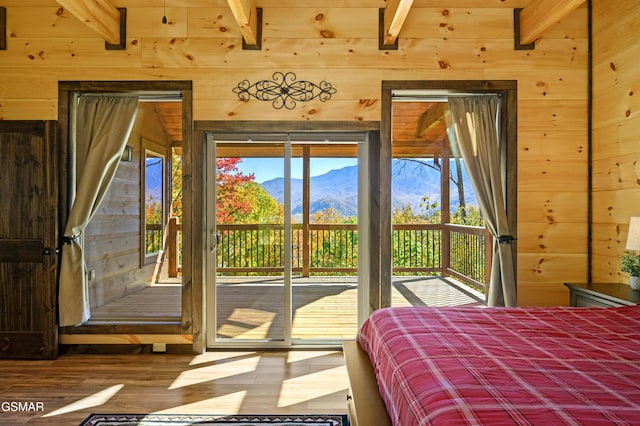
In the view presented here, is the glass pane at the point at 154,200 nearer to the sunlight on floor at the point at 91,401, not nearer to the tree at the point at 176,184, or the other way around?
the tree at the point at 176,184

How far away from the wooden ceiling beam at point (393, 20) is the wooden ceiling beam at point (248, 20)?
1.12 m

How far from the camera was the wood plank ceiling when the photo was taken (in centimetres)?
308

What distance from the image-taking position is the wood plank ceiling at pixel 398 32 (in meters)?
3.08

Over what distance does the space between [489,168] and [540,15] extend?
1.32 metres

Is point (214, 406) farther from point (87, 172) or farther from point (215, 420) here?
point (87, 172)

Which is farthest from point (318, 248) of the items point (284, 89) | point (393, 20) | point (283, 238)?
point (393, 20)

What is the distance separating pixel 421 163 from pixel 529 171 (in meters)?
0.97

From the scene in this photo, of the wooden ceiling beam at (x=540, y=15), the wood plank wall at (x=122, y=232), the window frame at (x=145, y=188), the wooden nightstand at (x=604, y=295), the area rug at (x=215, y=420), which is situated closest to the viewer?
the area rug at (x=215, y=420)

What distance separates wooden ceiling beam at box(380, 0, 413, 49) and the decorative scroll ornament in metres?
0.64

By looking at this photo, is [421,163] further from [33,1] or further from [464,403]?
[33,1]

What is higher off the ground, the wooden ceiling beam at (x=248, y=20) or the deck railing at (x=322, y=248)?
the wooden ceiling beam at (x=248, y=20)

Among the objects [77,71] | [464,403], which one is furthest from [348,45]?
[464,403]

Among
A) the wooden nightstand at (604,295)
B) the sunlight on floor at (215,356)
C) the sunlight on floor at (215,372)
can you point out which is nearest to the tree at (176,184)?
the sunlight on floor at (215,356)

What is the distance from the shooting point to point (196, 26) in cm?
362
